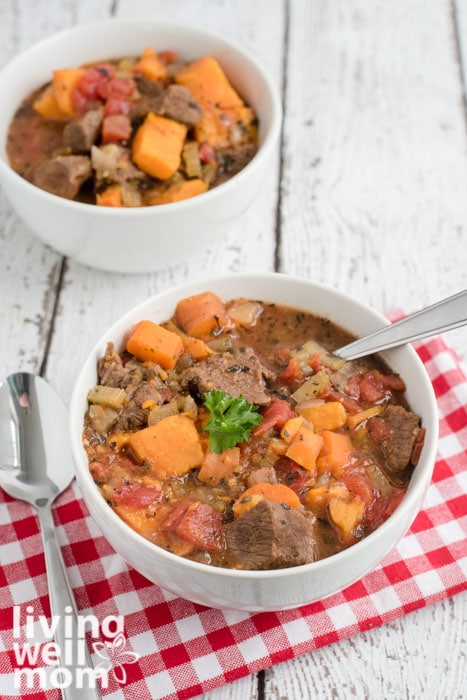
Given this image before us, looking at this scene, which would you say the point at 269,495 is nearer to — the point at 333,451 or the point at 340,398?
the point at 333,451

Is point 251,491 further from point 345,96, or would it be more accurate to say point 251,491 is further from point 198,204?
point 345,96

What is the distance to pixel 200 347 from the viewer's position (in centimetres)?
310

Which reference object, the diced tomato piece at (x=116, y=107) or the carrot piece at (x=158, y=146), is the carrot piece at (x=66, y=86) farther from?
the carrot piece at (x=158, y=146)

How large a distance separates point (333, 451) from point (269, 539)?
0.44 meters

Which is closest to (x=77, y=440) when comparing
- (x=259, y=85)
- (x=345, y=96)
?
(x=259, y=85)

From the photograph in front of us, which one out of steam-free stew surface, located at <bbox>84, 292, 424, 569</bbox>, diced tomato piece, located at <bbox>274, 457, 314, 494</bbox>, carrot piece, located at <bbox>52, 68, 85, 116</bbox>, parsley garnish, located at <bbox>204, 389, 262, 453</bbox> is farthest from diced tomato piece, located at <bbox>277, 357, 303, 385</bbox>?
carrot piece, located at <bbox>52, 68, 85, 116</bbox>

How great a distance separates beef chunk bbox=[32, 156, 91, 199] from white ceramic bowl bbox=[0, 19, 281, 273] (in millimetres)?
137

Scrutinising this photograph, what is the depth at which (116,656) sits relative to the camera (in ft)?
8.95

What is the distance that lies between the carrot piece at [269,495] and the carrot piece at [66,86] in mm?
2320

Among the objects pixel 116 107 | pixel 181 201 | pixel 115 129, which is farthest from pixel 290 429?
pixel 116 107

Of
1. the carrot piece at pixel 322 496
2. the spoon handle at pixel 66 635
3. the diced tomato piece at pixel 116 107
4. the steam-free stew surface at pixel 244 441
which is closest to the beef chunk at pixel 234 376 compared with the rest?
the steam-free stew surface at pixel 244 441

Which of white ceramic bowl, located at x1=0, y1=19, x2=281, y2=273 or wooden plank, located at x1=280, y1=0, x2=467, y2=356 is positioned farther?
wooden plank, located at x1=280, y1=0, x2=467, y2=356

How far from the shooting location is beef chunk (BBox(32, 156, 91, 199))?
3773 millimetres

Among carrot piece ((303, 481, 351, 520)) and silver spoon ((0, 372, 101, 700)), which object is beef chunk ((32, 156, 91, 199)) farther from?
carrot piece ((303, 481, 351, 520))
